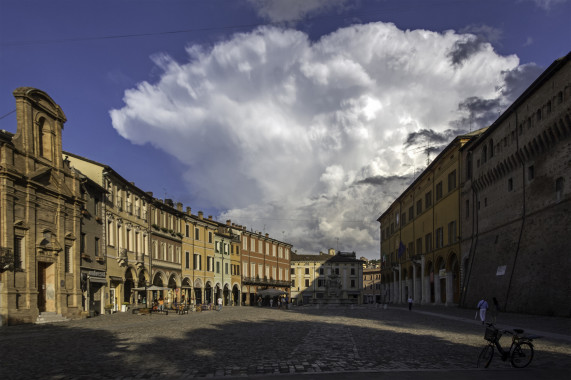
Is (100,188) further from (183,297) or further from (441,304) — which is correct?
(441,304)

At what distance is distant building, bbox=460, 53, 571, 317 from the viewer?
97.8ft

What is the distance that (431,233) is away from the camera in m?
60.1

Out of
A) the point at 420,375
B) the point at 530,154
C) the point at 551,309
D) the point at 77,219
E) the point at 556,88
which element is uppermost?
the point at 556,88

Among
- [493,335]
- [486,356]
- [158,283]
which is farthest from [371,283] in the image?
[493,335]

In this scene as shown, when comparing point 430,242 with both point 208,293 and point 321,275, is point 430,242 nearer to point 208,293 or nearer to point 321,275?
point 208,293

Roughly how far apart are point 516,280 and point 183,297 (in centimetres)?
3457

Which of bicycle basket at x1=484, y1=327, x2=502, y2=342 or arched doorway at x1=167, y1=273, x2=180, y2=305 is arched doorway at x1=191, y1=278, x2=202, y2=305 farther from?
bicycle basket at x1=484, y1=327, x2=502, y2=342

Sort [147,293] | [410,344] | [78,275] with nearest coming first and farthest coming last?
[410,344] → [78,275] → [147,293]

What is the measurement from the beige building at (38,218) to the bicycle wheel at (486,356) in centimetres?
2293

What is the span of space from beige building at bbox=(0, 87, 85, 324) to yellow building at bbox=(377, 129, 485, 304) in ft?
112

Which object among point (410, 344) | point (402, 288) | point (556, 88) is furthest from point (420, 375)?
point (402, 288)

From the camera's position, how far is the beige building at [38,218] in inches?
1052

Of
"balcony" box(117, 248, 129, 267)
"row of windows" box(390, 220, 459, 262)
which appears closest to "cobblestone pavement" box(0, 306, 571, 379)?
"balcony" box(117, 248, 129, 267)

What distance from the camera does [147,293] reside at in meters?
46.2
